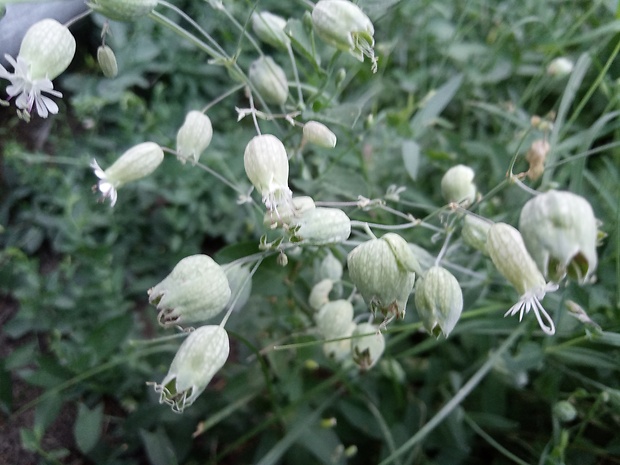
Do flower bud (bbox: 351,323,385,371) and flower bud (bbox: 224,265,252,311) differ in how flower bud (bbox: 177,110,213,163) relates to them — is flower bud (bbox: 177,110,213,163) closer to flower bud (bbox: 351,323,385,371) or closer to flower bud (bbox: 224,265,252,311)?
flower bud (bbox: 224,265,252,311)

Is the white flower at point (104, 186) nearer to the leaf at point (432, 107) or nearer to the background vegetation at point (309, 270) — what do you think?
the background vegetation at point (309, 270)

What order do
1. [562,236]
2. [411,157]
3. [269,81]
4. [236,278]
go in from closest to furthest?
[562,236]
[236,278]
[269,81]
[411,157]

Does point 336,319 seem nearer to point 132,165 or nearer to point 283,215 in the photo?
point 283,215

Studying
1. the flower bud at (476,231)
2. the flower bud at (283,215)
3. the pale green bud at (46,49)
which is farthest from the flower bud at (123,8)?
A: the flower bud at (476,231)

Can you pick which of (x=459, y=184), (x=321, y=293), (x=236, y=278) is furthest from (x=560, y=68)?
(x=236, y=278)

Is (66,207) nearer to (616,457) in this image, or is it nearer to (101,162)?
(101,162)

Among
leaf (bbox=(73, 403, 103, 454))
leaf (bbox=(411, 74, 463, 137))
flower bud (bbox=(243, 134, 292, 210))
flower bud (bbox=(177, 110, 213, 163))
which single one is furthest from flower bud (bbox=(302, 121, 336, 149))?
leaf (bbox=(73, 403, 103, 454))
